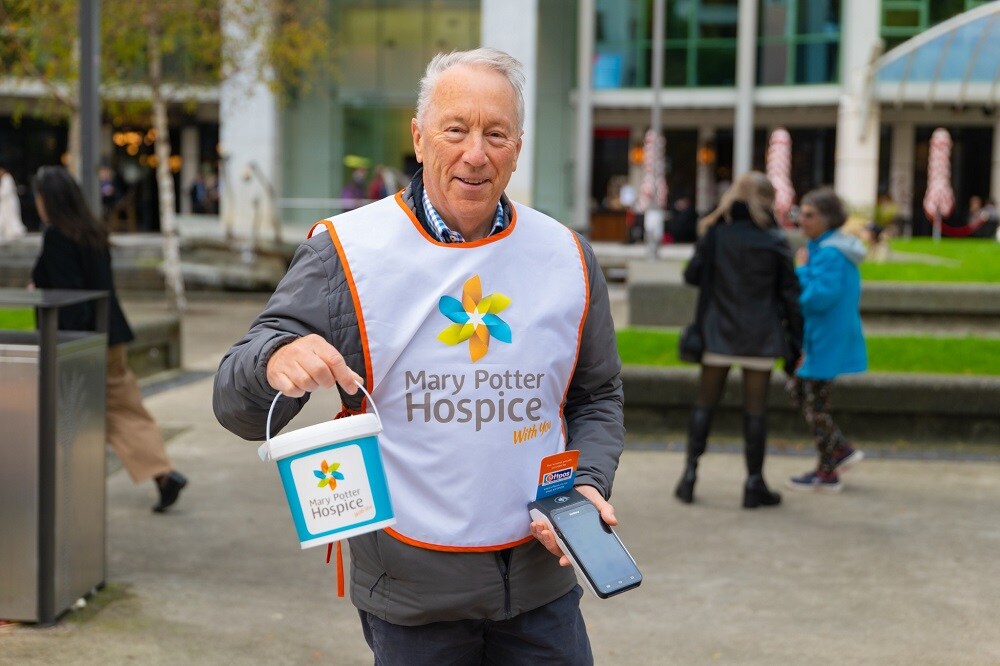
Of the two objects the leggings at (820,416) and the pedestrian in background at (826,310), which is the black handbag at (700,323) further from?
the leggings at (820,416)

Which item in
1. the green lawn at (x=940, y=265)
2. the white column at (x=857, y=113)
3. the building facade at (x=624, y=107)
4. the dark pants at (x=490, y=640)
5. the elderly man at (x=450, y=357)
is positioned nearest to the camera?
the elderly man at (x=450, y=357)

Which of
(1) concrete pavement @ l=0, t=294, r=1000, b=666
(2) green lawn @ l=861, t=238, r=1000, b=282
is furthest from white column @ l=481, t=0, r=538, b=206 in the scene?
(1) concrete pavement @ l=0, t=294, r=1000, b=666

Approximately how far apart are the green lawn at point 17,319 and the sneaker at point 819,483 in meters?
6.75

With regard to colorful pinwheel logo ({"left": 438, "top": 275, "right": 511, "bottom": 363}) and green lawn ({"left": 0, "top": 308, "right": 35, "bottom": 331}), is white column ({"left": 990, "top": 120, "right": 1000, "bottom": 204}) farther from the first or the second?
colorful pinwheel logo ({"left": 438, "top": 275, "right": 511, "bottom": 363})

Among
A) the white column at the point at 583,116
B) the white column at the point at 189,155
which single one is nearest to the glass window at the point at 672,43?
the white column at the point at 583,116

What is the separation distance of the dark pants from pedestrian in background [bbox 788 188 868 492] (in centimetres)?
498

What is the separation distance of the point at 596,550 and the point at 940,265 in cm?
1480

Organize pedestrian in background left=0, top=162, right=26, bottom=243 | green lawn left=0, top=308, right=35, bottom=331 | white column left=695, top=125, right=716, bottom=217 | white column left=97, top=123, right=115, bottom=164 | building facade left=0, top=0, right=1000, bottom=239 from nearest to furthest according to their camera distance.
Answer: green lawn left=0, top=308, right=35, bottom=331 < pedestrian in background left=0, top=162, right=26, bottom=243 < building facade left=0, top=0, right=1000, bottom=239 < white column left=695, top=125, right=716, bottom=217 < white column left=97, top=123, right=115, bottom=164

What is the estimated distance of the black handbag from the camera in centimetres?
718

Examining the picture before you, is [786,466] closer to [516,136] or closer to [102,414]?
[102,414]

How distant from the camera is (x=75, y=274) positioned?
6.62 metres

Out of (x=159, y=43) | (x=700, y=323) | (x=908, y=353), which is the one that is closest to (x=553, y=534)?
(x=700, y=323)

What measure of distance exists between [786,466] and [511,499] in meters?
6.08

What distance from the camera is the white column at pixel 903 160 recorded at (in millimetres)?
36562
